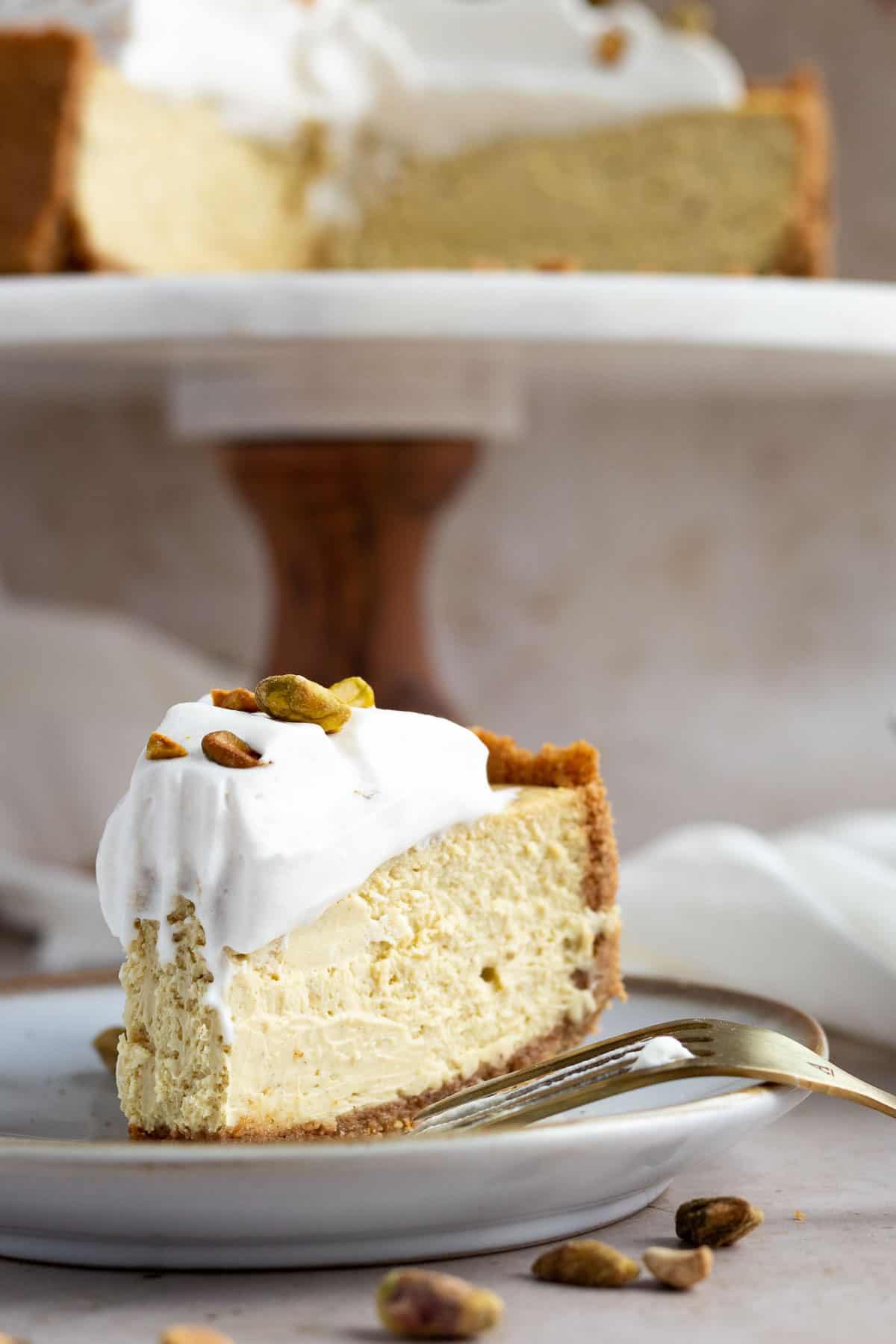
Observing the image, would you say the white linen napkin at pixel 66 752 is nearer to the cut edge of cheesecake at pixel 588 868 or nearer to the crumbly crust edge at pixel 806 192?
the cut edge of cheesecake at pixel 588 868

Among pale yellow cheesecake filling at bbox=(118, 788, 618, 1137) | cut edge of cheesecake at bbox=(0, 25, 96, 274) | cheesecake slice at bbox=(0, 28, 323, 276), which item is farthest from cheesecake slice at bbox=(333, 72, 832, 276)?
pale yellow cheesecake filling at bbox=(118, 788, 618, 1137)

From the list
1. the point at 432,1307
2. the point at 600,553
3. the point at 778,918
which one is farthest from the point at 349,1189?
the point at 600,553

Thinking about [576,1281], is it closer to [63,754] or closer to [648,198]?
[63,754]

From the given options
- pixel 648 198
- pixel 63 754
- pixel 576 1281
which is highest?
pixel 648 198

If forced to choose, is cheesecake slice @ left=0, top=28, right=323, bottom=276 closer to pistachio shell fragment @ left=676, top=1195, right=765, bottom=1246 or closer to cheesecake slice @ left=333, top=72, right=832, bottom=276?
cheesecake slice @ left=333, top=72, right=832, bottom=276

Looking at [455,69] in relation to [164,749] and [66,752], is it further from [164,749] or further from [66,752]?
[164,749]

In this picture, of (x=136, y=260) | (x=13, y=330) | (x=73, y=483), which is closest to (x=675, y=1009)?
(x=13, y=330)

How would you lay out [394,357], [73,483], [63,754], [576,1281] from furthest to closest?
[73,483] → [63,754] → [394,357] → [576,1281]


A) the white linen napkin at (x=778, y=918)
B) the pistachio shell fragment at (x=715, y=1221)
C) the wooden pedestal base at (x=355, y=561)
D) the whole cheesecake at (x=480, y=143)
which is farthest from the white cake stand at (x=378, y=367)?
the pistachio shell fragment at (x=715, y=1221)
